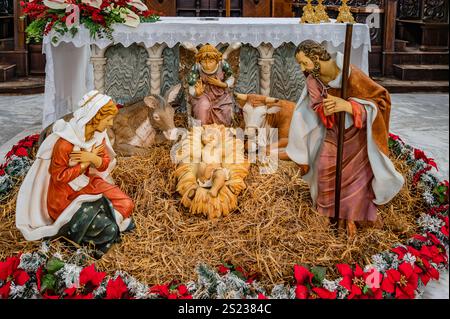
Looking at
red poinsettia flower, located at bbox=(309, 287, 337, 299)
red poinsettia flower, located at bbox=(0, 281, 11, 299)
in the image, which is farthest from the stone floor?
red poinsettia flower, located at bbox=(0, 281, 11, 299)

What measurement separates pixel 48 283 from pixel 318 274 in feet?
4.45

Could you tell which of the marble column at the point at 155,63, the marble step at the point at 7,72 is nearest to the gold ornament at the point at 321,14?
the marble column at the point at 155,63

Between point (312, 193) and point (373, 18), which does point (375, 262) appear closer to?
point (312, 193)

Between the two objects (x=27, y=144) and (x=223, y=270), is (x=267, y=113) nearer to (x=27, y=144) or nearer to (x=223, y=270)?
(x=223, y=270)

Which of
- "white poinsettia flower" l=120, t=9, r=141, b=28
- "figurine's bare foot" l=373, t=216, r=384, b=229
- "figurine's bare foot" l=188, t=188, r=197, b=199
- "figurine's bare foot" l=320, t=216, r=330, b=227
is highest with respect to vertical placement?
"white poinsettia flower" l=120, t=9, r=141, b=28

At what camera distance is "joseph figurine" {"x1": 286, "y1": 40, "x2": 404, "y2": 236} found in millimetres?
3199

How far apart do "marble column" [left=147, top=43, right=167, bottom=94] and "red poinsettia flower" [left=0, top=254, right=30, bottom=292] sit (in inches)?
103

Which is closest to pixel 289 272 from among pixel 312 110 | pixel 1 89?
pixel 312 110

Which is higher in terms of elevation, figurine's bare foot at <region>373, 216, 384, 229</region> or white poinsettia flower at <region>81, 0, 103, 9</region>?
white poinsettia flower at <region>81, 0, 103, 9</region>

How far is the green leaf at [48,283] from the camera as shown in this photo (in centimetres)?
286

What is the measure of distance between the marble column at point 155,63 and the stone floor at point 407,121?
1.71 m

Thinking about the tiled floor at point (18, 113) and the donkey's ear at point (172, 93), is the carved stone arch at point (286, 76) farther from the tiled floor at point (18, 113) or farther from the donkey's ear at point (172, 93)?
the tiled floor at point (18, 113)

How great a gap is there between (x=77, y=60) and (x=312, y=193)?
2969 millimetres

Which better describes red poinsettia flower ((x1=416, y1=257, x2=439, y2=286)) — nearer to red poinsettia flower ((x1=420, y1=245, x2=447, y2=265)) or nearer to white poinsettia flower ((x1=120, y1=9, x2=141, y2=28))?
red poinsettia flower ((x1=420, y1=245, x2=447, y2=265))
